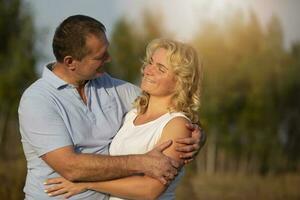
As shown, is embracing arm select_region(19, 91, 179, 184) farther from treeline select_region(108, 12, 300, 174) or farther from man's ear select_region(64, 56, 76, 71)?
treeline select_region(108, 12, 300, 174)

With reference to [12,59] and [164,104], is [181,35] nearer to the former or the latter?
[12,59]

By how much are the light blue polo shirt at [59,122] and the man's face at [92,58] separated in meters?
0.06

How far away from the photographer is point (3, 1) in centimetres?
494

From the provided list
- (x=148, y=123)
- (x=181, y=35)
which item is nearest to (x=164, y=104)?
(x=148, y=123)

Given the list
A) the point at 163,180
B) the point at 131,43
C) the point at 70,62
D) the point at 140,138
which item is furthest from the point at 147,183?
the point at 131,43

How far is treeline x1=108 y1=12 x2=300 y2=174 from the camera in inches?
200

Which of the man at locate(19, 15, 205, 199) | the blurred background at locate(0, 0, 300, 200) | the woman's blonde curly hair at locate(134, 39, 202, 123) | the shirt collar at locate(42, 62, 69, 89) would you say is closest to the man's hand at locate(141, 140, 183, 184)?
the man at locate(19, 15, 205, 199)

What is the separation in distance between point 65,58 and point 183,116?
42cm

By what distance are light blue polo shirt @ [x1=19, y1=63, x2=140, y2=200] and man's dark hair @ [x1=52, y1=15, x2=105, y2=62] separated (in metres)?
0.09

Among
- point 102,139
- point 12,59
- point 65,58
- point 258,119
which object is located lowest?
point 258,119

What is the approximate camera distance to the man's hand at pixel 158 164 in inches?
90.6

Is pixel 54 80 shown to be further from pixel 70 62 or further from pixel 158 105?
pixel 158 105

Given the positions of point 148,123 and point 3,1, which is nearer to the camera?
point 148,123

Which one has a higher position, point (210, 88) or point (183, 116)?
point (183, 116)
